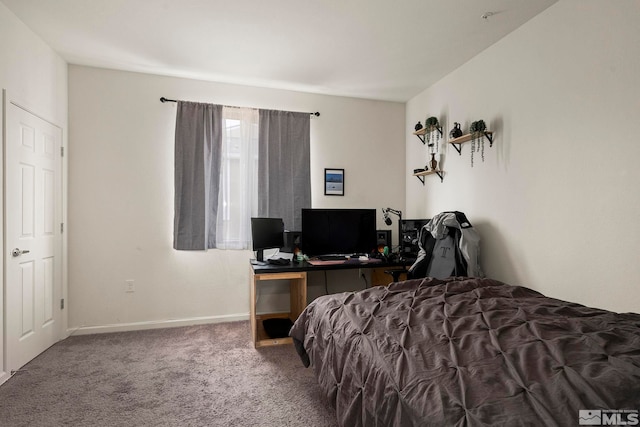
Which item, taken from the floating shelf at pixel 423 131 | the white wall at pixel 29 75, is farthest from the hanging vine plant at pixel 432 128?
→ the white wall at pixel 29 75

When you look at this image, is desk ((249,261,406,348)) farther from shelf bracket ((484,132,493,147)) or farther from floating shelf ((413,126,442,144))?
floating shelf ((413,126,442,144))

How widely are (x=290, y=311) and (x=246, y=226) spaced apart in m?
1.14

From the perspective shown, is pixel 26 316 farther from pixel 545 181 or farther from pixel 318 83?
pixel 545 181

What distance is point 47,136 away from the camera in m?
3.06

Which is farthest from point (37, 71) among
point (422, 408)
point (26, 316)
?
point (422, 408)

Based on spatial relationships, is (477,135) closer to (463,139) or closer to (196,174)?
(463,139)

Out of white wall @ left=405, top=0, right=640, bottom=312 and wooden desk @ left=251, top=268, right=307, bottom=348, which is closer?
white wall @ left=405, top=0, right=640, bottom=312

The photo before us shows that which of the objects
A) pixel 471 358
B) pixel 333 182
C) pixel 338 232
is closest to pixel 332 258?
pixel 338 232

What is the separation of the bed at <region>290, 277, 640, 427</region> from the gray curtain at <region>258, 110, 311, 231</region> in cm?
193

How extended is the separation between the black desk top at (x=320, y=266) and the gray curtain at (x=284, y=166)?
761mm

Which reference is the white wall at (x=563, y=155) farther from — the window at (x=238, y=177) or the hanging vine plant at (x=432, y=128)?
the window at (x=238, y=177)

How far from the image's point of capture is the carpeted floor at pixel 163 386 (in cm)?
203

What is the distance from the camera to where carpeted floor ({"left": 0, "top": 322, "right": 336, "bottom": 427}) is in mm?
2031

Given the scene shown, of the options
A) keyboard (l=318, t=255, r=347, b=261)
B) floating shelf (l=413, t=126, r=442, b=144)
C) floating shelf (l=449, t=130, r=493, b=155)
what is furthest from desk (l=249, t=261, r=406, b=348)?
floating shelf (l=413, t=126, r=442, b=144)
